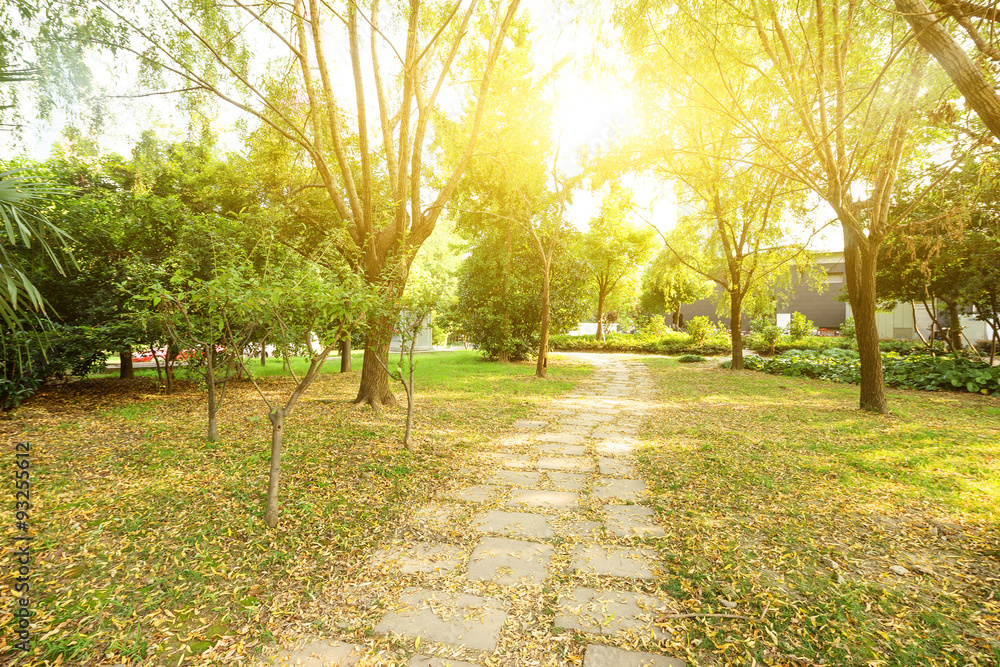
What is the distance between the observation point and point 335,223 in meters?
9.50

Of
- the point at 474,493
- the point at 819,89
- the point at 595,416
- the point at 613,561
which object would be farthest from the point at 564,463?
the point at 819,89

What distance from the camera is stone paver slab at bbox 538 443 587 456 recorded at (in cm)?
496

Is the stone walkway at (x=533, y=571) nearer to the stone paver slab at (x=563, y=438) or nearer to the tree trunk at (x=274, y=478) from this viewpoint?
the stone paver slab at (x=563, y=438)

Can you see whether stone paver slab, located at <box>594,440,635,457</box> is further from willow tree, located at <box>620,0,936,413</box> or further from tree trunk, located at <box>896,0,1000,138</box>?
willow tree, located at <box>620,0,936,413</box>

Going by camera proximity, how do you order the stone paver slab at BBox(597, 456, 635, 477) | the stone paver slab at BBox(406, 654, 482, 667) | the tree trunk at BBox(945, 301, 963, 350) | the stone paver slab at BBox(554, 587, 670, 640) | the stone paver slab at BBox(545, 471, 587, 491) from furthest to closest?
1. the tree trunk at BBox(945, 301, 963, 350)
2. the stone paver slab at BBox(597, 456, 635, 477)
3. the stone paver slab at BBox(545, 471, 587, 491)
4. the stone paver slab at BBox(554, 587, 670, 640)
5. the stone paver slab at BBox(406, 654, 482, 667)

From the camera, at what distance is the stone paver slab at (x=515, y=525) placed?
10.3 ft

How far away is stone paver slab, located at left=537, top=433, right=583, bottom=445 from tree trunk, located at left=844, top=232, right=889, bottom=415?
484 cm

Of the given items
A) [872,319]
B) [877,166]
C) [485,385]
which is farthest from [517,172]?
[872,319]

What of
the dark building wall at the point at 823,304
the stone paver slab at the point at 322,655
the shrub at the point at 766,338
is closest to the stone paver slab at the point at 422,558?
the stone paver slab at the point at 322,655

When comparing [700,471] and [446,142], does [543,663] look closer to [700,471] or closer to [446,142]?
[700,471]

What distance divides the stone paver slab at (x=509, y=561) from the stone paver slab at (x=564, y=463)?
1.54m

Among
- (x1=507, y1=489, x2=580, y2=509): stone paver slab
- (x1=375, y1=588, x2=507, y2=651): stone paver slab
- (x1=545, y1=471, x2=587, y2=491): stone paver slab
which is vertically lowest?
(x1=375, y1=588, x2=507, y2=651): stone paver slab

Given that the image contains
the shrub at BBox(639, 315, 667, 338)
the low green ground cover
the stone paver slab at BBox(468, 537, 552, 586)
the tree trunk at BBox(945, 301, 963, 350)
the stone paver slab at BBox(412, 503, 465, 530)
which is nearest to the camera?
the stone paver slab at BBox(468, 537, 552, 586)

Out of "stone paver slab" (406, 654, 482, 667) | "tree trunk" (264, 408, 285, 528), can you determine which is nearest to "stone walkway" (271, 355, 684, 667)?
"stone paver slab" (406, 654, 482, 667)
